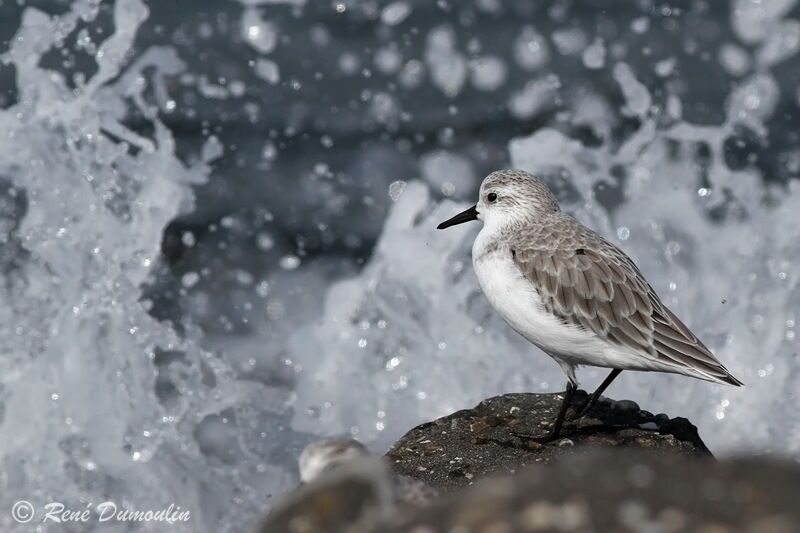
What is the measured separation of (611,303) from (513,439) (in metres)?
0.88

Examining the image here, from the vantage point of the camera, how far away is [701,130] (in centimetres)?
1119

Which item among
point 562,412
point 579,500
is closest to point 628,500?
point 579,500

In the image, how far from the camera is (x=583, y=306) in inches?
223

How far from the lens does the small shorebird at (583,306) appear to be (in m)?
5.59

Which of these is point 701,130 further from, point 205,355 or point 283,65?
point 205,355

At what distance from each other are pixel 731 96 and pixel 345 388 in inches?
206

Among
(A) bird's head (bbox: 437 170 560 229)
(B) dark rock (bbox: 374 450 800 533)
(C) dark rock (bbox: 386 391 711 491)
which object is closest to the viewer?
(B) dark rock (bbox: 374 450 800 533)

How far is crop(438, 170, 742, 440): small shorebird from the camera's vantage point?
5.59 m

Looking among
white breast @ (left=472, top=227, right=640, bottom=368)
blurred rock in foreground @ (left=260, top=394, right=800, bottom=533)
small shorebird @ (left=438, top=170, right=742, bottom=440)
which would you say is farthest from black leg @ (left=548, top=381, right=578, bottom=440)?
blurred rock in foreground @ (left=260, top=394, right=800, bottom=533)

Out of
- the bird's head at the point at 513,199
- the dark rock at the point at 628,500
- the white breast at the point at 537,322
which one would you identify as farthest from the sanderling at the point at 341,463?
the bird's head at the point at 513,199

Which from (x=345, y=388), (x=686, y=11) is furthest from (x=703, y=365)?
(x=686, y=11)

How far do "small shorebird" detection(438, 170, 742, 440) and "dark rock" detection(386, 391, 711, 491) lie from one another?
151 millimetres

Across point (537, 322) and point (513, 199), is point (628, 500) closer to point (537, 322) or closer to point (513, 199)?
point (537, 322)

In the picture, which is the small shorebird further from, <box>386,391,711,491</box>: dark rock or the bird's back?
<box>386,391,711,491</box>: dark rock
